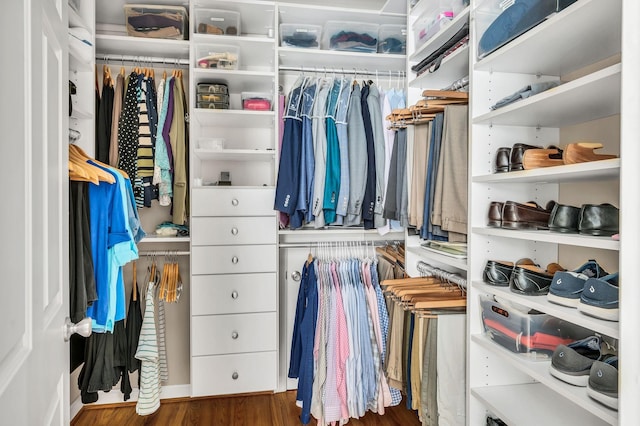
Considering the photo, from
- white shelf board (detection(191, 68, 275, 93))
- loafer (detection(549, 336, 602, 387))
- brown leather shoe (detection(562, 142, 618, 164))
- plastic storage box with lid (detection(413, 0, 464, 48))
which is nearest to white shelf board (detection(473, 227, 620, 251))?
brown leather shoe (detection(562, 142, 618, 164))

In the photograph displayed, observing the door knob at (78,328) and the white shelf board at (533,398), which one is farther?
the white shelf board at (533,398)

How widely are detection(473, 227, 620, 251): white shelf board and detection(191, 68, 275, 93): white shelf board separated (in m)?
1.54

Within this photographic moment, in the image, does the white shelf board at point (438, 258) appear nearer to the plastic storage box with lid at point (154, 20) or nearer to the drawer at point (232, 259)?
the drawer at point (232, 259)

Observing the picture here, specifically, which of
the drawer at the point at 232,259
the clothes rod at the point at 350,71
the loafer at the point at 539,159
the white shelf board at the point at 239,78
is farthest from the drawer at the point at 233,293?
the loafer at the point at 539,159

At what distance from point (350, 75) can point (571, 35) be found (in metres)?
1.63

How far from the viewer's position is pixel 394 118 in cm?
199

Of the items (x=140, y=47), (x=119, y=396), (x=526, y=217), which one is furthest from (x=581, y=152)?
(x=119, y=396)

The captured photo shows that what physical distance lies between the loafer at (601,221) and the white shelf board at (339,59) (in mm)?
1670

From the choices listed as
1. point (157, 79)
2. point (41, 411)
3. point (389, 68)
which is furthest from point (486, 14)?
point (157, 79)

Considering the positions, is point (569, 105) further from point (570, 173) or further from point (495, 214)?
point (495, 214)

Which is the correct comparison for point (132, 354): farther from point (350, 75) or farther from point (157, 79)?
point (350, 75)

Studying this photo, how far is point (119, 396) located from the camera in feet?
8.12

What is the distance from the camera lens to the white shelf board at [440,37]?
1.61 meters

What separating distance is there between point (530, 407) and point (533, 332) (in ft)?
1.06
